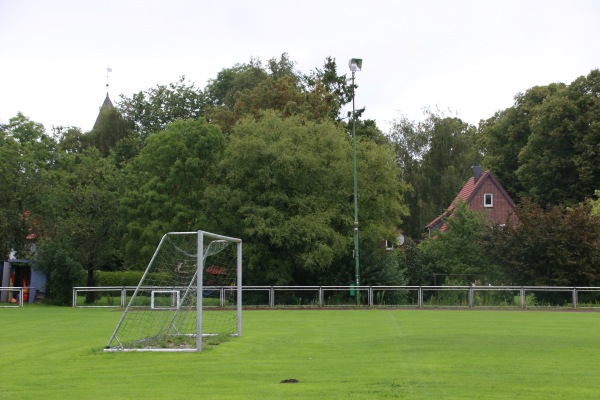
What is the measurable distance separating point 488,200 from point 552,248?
27.1 metres

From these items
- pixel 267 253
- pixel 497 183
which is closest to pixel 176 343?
pixel 267 253

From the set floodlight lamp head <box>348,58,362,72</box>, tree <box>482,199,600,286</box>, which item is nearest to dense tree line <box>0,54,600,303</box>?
tree <box>482,199,600,286</box>

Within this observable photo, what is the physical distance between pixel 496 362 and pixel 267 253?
2486cm

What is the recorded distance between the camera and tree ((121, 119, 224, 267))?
3800 centimetres

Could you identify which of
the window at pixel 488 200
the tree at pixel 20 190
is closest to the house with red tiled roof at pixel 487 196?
the window at pixel 488 200

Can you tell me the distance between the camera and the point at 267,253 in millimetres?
36781

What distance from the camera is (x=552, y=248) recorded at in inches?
1375

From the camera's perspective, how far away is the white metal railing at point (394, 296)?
110ft

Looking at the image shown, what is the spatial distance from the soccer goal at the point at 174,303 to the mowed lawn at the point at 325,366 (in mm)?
733

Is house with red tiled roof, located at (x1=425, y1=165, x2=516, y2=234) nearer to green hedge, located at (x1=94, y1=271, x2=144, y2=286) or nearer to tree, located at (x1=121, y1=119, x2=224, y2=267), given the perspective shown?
green hedge, located at (x1=94, y1=271, x2=144, y2=286)

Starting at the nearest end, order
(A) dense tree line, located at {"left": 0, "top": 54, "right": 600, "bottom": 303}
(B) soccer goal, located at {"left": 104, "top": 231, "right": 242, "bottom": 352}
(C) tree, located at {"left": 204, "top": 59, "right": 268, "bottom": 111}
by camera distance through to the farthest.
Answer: (B) soccer goal, located at {"left": 104, "top": 231, "right": 242, "bottom": 352} < (A) dense tree line, located at {"left": 0, "top": 54, "right": 600, "bottom": 303} < (C) tree, located at {"left": 204, "top": 59, "right": 268, "bottom": 111}

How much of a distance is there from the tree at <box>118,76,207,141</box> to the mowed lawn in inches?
1677

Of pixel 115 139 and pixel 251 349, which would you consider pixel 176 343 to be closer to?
pixel 251 349

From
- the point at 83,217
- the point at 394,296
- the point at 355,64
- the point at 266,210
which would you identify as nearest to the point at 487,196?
the point at 355,64
